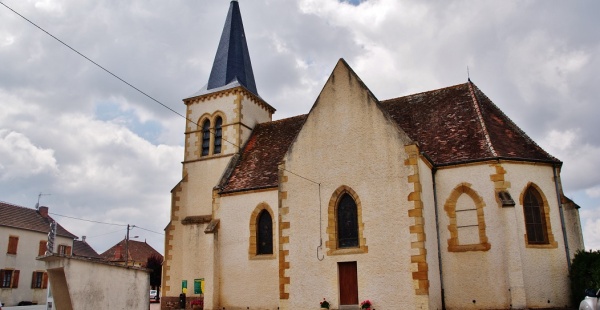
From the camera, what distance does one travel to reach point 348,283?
17.0 metres

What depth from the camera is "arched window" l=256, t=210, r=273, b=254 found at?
830 inches

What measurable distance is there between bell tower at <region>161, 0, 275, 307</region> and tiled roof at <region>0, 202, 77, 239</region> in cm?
1924

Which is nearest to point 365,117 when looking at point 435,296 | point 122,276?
point 435,296

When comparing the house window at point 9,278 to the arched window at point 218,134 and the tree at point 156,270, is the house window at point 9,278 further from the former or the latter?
the arched window at point 218,134

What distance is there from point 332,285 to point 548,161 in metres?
9.35

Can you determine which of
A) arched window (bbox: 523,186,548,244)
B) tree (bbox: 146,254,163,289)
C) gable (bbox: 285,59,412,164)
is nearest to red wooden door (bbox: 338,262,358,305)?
gable (bbox: 285,59,412,164)

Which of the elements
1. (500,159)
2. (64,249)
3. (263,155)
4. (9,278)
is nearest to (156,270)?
(64,249)

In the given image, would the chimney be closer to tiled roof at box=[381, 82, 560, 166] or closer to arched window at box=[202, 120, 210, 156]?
arched window at box=[202, 120, 210, 156]

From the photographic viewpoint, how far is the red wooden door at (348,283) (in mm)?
16859

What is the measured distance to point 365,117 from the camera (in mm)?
17922

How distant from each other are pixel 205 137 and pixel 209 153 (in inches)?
49.8

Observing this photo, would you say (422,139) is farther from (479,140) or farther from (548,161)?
(548,161)

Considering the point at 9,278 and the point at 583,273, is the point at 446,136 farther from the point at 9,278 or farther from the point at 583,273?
the point at 9,278

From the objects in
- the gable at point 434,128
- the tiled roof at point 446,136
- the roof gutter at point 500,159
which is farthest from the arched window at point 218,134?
the roof gutter at point 500,159
